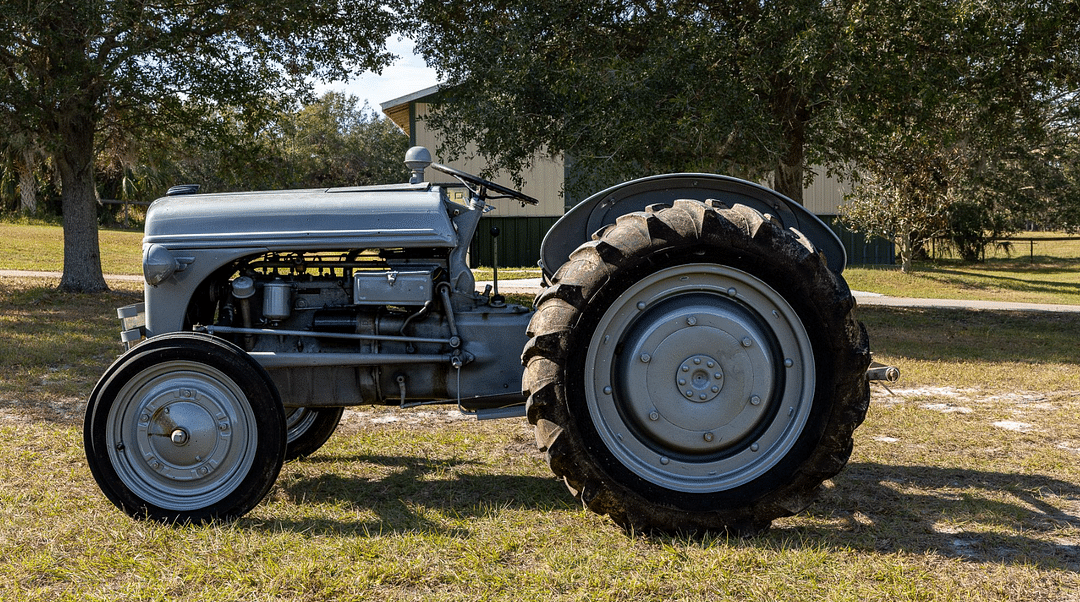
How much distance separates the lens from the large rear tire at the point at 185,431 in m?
3.94

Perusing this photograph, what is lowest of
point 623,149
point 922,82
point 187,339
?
point 187,339

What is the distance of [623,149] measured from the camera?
1142cm

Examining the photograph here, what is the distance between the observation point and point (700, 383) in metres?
3.83

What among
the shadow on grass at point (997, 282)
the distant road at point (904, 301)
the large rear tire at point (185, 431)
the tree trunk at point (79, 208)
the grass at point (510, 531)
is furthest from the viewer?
the shadow on grass at point (997, 282)

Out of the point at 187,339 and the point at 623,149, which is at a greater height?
the point at 623,149

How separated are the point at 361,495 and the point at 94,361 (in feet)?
18.3

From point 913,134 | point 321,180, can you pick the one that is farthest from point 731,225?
point 321,180

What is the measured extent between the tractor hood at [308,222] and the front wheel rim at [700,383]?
1079mm

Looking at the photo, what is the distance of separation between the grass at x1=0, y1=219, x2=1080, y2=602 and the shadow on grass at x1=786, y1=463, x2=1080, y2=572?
13 millimetres

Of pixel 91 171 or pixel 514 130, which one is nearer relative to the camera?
pixel 514 130

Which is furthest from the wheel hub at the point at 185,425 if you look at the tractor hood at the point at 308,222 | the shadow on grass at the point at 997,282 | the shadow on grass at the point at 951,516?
the shadow on grass at the point at 997,282

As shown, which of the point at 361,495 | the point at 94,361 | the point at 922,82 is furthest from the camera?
the point at 922,82

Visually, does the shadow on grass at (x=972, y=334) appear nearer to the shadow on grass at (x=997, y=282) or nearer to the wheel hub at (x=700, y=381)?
the shadow on grass at (x=997, y=282)

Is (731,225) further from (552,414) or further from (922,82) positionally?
(922,82)
